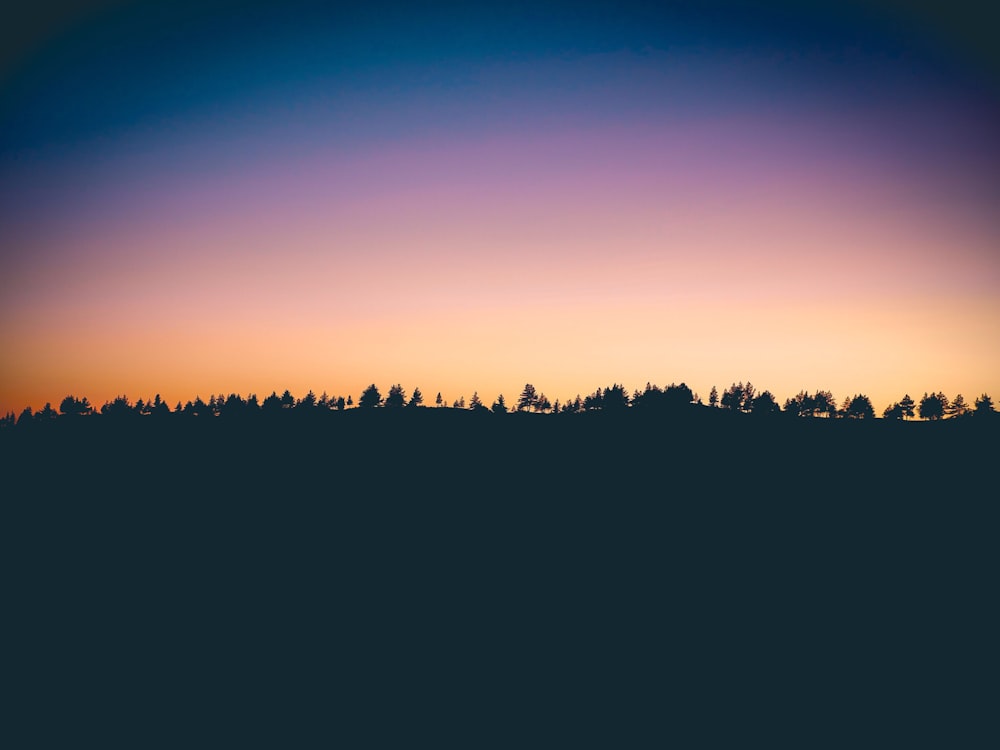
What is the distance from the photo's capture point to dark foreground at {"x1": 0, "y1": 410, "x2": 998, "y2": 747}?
38.5 meters

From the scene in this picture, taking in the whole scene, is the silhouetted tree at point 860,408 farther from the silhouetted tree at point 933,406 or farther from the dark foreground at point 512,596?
the dark foreground at point 512,596

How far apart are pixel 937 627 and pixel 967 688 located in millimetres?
7474

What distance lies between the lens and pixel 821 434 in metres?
100

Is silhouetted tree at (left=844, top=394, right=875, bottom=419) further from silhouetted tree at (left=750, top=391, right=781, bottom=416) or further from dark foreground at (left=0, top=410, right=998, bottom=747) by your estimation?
dark foreground at (left=0, top=410, right=998, bottom=747)

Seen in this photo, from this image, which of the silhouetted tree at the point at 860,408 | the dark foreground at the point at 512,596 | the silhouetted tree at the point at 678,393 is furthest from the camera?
the silhouetted tree at the point at 860,408

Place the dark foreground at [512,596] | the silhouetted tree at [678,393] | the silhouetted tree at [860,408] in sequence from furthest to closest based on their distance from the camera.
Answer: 1. the silhouetted tree at [860,408]
2. the silhouetted tree at [678,393]
3. the dark foreground at [512,596]

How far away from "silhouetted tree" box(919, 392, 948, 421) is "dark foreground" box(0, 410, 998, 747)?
106199mm

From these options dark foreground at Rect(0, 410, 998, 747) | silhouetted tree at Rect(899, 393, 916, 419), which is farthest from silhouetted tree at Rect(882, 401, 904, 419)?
dark foreground at Rect(0, 410, 998, 747)

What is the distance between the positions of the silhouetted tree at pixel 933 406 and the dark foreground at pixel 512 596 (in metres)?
106

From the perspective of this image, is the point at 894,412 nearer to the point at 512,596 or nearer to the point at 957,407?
the point at 957,407

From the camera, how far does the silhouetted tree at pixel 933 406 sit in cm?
17123

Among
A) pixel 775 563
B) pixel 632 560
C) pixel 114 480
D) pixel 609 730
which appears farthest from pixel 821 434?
pixel 114 480

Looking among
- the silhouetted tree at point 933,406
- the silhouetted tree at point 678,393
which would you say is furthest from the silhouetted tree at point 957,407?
the silhouetted tree at point 678,393

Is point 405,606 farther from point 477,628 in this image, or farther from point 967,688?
point 967,688
